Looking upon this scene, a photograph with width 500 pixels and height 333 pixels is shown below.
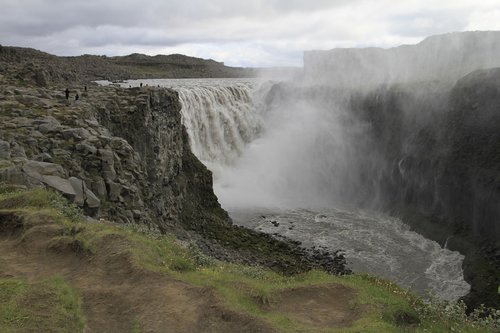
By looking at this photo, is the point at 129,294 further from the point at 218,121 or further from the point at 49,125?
the point at 218,121

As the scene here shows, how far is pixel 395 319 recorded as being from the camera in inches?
410

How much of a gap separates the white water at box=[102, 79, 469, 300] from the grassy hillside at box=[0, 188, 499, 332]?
19449mm

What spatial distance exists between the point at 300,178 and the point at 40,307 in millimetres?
45160

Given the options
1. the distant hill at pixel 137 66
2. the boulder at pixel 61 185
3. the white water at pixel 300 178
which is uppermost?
the distant hill at pixel 137 66

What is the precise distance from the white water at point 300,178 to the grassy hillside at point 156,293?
766 inches

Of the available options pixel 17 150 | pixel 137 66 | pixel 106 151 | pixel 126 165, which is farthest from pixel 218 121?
pixel 137 66

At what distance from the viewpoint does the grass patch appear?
28.8 feet

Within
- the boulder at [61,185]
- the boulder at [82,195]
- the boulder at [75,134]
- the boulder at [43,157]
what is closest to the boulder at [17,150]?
the boulder at [43,157]

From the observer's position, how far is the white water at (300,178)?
32625 mm

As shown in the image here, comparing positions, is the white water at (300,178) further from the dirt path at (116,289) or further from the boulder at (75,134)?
the dirt path at (116,289)

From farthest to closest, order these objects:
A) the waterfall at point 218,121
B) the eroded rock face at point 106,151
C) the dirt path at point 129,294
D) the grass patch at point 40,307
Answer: the waterfall at point 218,121
the eroded rock face at point 106,151
the dirt path at point 129,294
the grass patch at point 40,307

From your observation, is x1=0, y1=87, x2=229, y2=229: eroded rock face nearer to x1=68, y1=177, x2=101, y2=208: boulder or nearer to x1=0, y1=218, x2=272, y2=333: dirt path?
x1=68, y1=177, x2=101, y2=208: boulder

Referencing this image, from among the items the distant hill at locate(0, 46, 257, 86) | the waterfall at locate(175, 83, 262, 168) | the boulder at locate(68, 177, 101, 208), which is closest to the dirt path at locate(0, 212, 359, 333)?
the boulder at locate(68, 177, 101, 208)

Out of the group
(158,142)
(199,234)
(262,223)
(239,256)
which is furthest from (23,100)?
(262,223)
